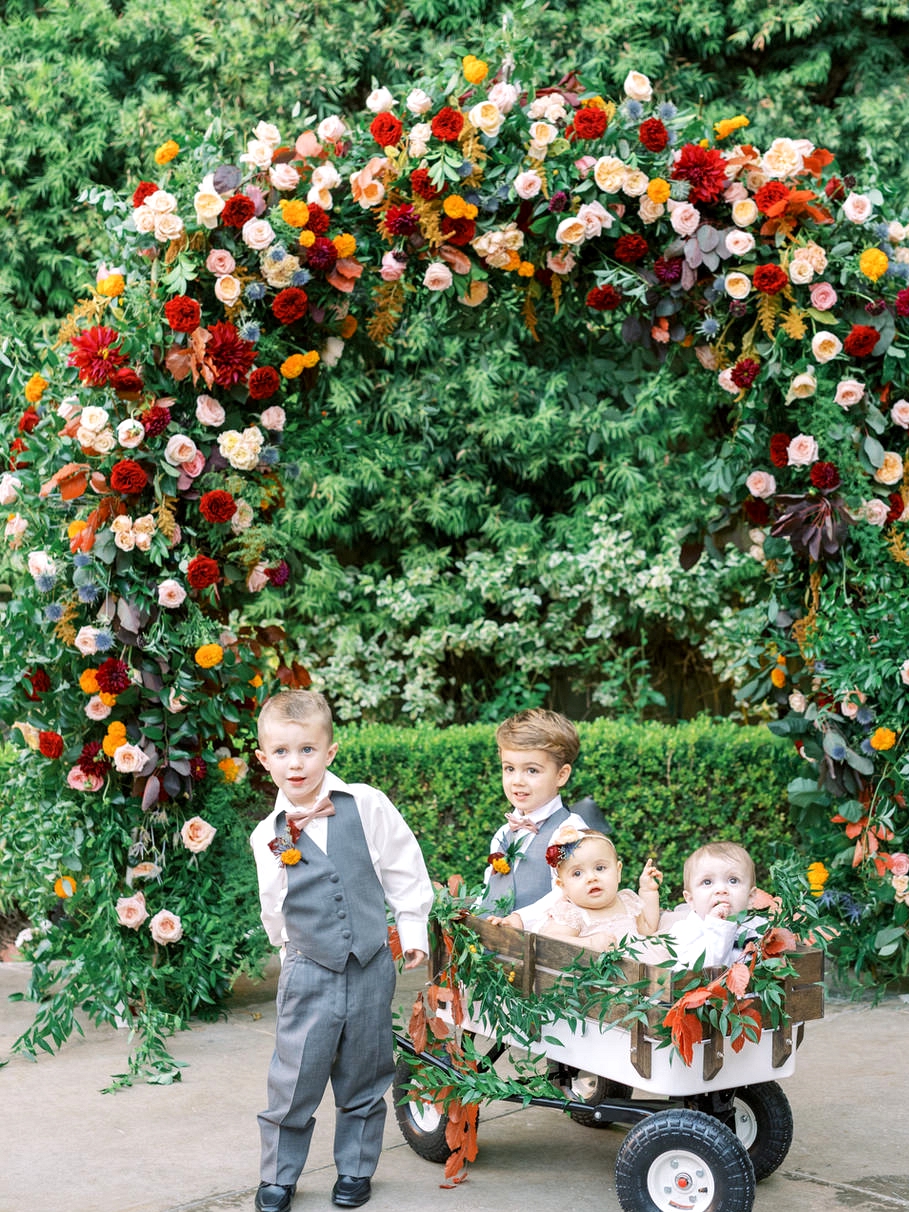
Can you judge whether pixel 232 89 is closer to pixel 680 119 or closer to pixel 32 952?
pixel 680 119

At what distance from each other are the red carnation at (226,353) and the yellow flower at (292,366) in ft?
0.63

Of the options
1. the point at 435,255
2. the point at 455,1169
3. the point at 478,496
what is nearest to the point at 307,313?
the point at 435,255

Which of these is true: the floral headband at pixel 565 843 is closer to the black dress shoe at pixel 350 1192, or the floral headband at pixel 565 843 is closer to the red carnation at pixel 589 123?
the black dress shoe at pixel 350 1192

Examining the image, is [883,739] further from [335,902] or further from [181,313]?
[181,313]

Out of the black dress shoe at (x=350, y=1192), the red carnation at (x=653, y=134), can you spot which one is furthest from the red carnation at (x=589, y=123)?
the black dress shoe at (x=350, y=1192)

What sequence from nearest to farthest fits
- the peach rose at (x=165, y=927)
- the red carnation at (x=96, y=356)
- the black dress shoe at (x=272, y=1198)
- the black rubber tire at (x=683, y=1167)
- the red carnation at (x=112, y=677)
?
1. the black rubber tire at (x=683, y=1167)
2. the black dress shoe at (x=272, y=1198)
3. the red carnation at (x=96, y=356)
4. the red carnation at (x=112, y=677)
5. the peach rose at (x=165, y=927)

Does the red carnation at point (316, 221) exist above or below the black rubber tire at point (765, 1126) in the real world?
above

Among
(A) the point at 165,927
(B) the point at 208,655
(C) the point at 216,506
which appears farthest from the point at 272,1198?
(C) the point at 216,506

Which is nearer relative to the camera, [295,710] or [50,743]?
[295,710]

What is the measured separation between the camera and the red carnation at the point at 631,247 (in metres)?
4.34

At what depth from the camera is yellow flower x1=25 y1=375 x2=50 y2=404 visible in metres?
4.21

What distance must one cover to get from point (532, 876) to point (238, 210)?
86.6 inches

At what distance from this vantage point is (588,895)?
3.08 metres

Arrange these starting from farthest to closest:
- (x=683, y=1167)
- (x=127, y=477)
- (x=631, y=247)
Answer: (x=631, y=247) → (x=127, y=477) → (x=683, y=1167)
